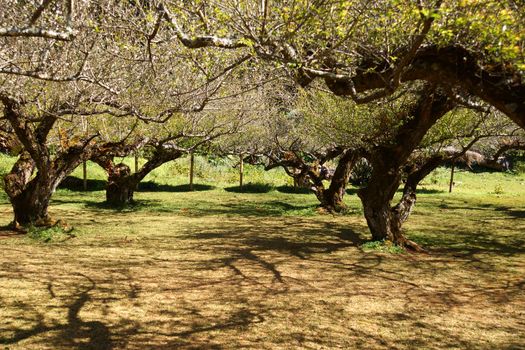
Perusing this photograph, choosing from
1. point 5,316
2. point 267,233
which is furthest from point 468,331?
point 267,233

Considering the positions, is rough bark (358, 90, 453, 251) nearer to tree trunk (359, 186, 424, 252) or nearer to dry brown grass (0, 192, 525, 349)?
tree trunk (359, 186, 424, 252)

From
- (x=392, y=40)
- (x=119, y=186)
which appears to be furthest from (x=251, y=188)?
(x=392, y=40)

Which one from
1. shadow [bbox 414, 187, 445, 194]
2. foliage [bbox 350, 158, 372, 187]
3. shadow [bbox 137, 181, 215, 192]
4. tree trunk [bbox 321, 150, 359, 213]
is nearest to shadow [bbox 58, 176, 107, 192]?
shadow [bbox 137, 181, 215, 192]

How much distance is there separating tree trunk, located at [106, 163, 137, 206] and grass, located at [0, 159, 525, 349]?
2.02 metres

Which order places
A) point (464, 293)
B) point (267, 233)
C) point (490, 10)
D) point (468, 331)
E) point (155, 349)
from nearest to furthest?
point (155, 349) < point (490, 10) < point (468, 331) < point (464, 293) < point (267, 233)

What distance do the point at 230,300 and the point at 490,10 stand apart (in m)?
5.95

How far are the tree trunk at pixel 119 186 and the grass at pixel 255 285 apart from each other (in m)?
2.02

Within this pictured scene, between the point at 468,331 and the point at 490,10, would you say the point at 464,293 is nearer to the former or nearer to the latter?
the point at 468,331

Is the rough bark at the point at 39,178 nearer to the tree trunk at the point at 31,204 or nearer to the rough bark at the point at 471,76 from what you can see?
the tree trunk at the point at 31,204

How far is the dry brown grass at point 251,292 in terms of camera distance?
7.20 metres

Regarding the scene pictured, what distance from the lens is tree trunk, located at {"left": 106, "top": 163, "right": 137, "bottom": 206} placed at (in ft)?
71.0

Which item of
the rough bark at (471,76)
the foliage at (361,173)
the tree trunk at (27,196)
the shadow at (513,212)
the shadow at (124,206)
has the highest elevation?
the rough bark at (471,76)

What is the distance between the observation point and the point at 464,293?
9.82m

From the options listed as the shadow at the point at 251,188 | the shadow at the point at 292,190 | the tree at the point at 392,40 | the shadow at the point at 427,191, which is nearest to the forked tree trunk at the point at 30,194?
the tree at the point at 392,40
